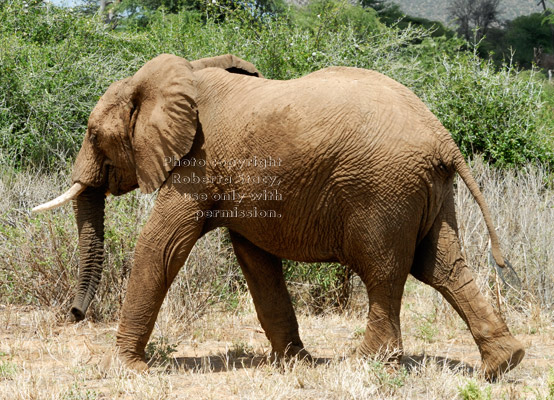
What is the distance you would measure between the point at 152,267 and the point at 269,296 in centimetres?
110

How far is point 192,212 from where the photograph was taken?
5.35m

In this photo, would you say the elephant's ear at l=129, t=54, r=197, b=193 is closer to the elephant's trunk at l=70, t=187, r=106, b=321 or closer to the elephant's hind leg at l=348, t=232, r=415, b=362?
the elephant's trunk at l=70, t=187, r=106, b=321

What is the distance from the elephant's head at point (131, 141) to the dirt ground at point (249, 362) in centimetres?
76

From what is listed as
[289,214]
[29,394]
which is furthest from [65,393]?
[289,214]

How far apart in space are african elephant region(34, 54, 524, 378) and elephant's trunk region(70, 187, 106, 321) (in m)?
0.29

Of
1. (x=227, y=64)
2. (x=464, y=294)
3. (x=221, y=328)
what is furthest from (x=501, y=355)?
(x=227, y=64)

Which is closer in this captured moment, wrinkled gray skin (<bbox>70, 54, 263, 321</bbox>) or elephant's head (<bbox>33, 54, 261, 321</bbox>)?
elephant's head (<bbox>33, 54, 261, 321</bbox>)

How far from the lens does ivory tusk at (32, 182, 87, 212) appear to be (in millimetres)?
5773

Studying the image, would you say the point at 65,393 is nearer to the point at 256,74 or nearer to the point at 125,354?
the point at 125,354

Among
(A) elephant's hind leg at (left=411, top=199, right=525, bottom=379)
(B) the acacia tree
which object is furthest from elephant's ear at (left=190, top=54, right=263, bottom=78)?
(B) the acacia tree

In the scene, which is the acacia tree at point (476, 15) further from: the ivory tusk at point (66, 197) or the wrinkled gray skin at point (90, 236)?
the ivory tusk at point (66, 197)

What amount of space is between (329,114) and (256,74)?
1510 millimetres

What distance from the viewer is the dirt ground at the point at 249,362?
4.81m

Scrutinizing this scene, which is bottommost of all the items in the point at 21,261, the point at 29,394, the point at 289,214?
the point at 21,261
